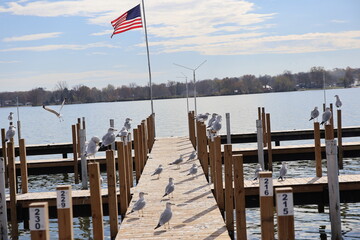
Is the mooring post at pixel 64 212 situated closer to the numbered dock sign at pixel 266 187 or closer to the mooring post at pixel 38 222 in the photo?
the mooring post at pixel 38 222

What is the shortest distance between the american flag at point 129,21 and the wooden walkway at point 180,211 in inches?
576

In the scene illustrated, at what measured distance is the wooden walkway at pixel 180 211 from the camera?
11.0 metres

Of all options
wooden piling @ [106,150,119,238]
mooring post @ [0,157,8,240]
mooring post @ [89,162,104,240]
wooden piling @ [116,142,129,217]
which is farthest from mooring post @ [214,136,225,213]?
mooring post @ [0,157,8,240]

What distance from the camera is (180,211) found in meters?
12.7

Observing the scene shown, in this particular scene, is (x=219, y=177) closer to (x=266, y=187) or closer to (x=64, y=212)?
(x=266, y=187)

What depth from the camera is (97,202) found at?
34.2ft

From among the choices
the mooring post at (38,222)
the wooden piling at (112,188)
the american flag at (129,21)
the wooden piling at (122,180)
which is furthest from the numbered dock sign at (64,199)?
the american flag at (129,21)

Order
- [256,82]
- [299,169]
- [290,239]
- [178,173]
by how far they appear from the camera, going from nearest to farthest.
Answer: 1. [290,239]
2. [178,173]
3. [299,169]
4. [256,82]

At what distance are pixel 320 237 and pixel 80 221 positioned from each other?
24.9ft

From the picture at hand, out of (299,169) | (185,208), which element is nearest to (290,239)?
(185,208)

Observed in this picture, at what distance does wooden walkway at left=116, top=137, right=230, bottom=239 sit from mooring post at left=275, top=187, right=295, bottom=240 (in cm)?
284

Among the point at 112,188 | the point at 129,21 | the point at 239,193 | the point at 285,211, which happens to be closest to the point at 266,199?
the point at 285,211

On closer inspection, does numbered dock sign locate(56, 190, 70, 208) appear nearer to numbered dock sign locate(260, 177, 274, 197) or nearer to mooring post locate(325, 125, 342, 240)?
numbered dock sign locate(260, 177, 274, 197)

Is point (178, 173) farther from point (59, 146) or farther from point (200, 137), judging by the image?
point (59, 146)
